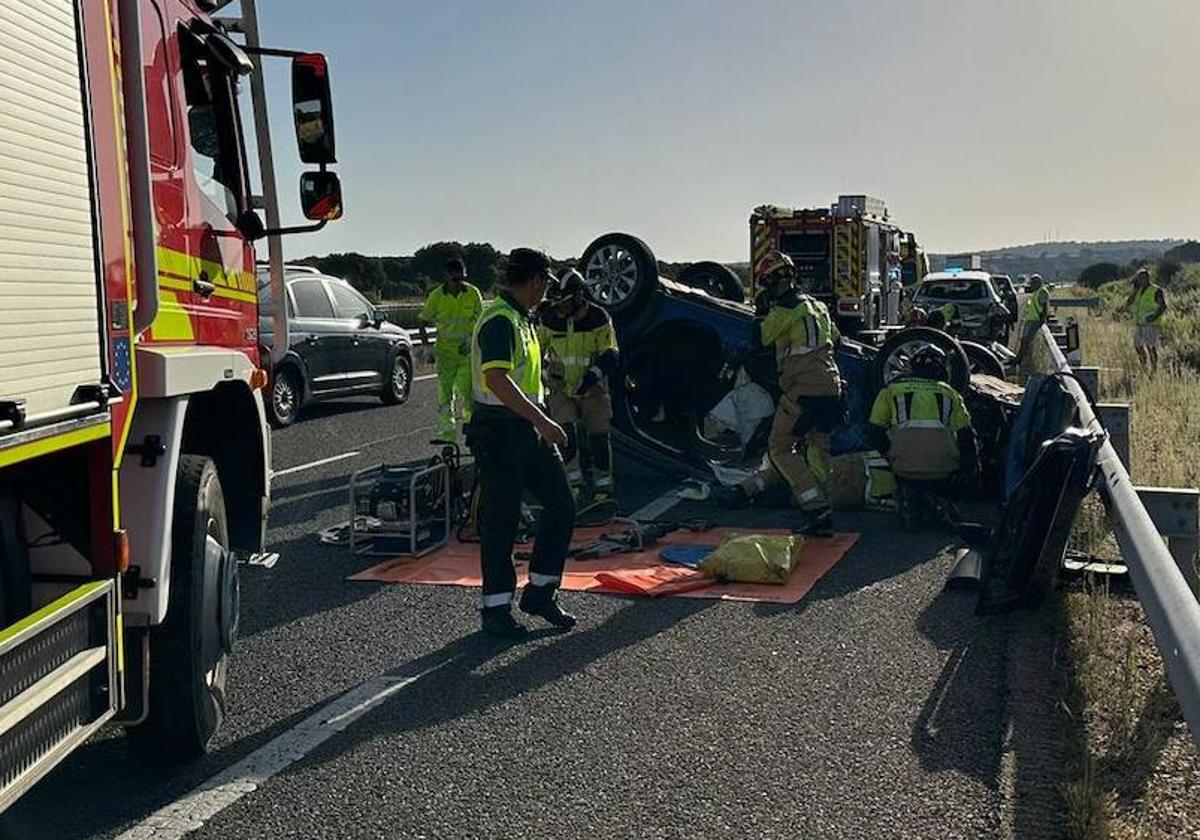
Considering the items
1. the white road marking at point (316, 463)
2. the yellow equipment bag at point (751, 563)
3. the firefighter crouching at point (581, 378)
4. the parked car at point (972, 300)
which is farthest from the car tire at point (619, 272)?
the parked car at point (972, 300)

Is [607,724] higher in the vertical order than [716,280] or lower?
lower

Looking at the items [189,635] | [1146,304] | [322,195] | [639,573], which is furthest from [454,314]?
[1146,304]

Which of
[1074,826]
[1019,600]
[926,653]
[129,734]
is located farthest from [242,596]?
[1074,826]

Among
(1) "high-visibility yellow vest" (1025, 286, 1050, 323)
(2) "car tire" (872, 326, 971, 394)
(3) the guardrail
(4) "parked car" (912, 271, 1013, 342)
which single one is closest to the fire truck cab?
(4) "parked car" (912, 271, 1013, 342)

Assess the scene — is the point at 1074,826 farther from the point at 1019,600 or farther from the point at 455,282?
the point at 455,282

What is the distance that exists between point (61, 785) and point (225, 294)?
1.89 m

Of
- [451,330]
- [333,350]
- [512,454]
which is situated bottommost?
[512,454]

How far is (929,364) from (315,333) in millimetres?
8886

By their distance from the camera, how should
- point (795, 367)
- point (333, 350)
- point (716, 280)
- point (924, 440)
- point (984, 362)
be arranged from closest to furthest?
point (924, 440), point (795, 367), point (984, 362), point (716, 280), point (333, 350)

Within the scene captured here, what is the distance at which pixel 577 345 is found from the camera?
30.1ft

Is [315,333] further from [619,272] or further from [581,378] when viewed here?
[581,378]

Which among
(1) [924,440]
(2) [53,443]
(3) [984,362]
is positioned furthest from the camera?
(3) [984,362]

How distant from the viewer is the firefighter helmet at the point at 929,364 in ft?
28.6

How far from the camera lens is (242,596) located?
6.79 metres
